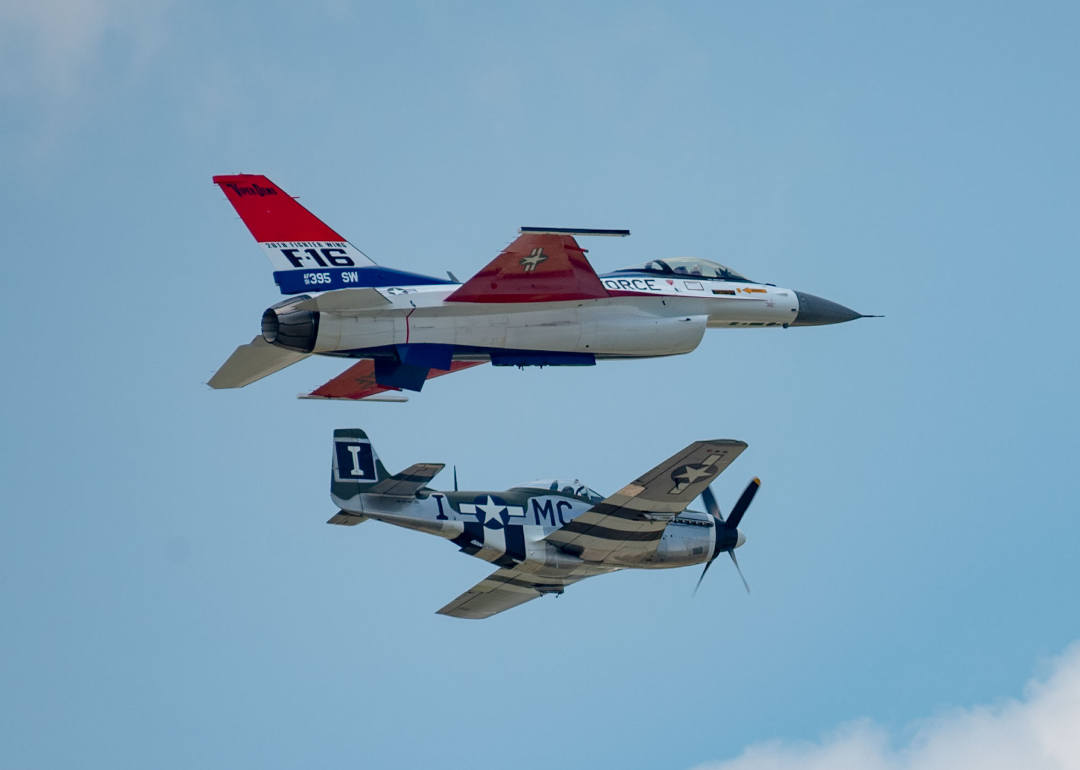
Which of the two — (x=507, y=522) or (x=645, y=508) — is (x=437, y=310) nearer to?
(x=507, y=522)

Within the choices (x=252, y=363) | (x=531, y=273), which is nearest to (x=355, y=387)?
(x=252, y=363)

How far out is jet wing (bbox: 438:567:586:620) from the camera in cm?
5390

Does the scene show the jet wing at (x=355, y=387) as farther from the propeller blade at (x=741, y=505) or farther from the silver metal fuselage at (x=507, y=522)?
the propeller blade at (x=741, y=505)

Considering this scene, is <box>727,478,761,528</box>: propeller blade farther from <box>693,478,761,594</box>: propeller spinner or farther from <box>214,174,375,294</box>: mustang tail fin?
<box>214,174,375,294</box>: mustang tail fin

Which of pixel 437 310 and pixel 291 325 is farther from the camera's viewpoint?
pixel 437 310

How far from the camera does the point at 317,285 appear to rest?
1861 inches

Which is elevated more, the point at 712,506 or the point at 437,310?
the point at 437,310

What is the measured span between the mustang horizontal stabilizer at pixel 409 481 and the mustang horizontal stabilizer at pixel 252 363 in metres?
4.41

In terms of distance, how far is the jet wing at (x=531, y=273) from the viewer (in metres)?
46.6

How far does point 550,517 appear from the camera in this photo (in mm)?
50812

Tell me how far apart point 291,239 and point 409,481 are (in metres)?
7.39

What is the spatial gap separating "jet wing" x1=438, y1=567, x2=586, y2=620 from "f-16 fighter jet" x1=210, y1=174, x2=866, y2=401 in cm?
785

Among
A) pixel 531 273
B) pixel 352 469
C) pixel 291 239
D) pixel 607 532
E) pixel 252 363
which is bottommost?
pixel 607 532

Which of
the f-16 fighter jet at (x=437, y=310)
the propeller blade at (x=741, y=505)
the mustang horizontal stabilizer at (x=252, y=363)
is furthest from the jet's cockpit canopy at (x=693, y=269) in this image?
the mustang horizontal stabilizer at (x=252, y=363)
